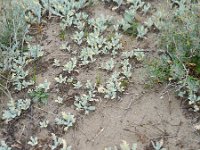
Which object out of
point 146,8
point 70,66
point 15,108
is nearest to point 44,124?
point 15,108

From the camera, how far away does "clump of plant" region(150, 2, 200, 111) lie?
338 centimetres

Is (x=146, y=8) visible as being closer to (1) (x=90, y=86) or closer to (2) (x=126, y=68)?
(2) (x=126, y=68)

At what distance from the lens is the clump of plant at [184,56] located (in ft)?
11.1

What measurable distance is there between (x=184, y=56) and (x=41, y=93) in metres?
1.32

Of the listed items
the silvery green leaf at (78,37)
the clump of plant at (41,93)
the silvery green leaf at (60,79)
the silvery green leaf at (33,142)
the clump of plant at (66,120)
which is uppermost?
the silvery green leaf at (78,37)

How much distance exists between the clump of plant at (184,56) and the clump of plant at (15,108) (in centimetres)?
119

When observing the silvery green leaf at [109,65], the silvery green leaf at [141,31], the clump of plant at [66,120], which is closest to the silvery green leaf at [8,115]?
the clump of plant at [66,120]

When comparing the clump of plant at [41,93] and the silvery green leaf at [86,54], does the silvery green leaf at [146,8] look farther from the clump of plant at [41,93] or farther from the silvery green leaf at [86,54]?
the clump of plant at [41,93]

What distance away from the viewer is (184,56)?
346 cm

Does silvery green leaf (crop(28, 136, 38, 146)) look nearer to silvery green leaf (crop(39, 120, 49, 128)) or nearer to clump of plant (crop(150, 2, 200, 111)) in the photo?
silvery green leaf (crop(39, 120, 49, 128))

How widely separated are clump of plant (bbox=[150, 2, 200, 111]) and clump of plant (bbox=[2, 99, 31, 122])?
46.7 inches

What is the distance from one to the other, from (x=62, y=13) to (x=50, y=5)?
176mm

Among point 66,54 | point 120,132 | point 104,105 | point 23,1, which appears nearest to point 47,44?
point 66,54

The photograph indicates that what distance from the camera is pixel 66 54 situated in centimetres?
403
